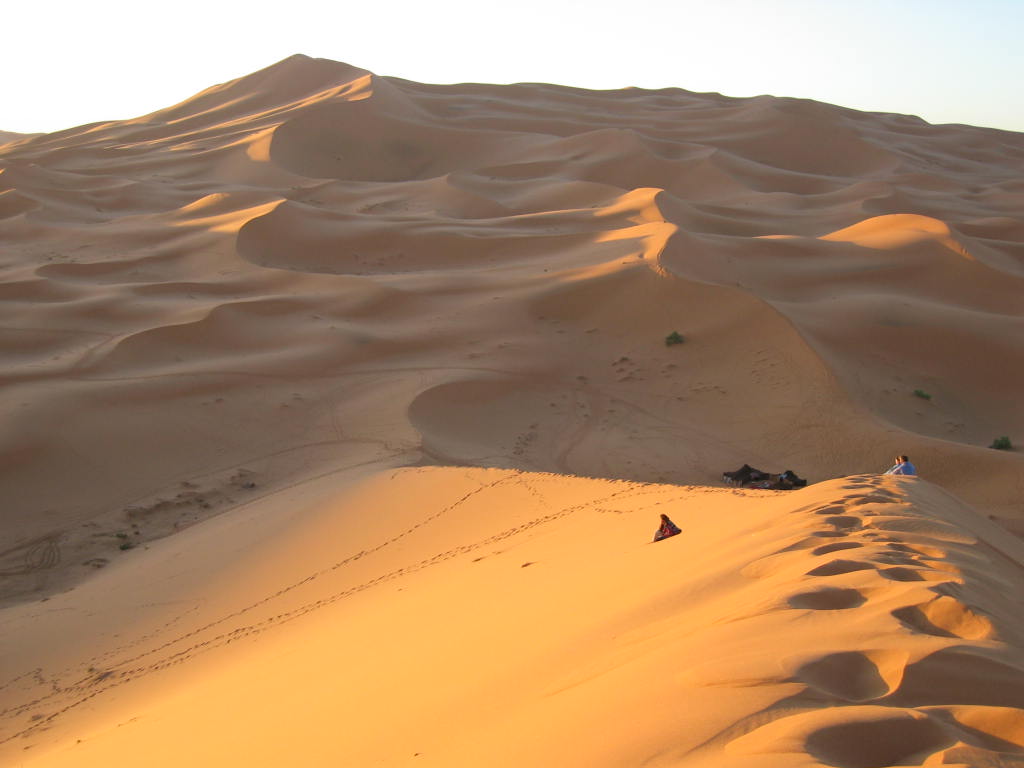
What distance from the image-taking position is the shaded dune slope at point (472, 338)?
9.42 meters

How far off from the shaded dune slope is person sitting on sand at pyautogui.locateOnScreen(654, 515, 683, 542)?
441cm

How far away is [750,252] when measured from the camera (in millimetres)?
15555

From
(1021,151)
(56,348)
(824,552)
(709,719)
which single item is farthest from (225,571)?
(1021,151)

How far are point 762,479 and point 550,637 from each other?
621cm

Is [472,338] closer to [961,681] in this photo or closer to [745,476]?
[745,476]

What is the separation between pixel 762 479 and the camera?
916cm

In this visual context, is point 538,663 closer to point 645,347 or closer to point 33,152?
point 645,347

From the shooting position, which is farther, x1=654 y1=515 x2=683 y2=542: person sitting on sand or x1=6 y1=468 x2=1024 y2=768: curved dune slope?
x1=654 y1=515 x2=683 y2=542: person sitting on sand

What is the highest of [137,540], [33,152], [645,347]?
[33,152]

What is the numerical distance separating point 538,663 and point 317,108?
2975cm

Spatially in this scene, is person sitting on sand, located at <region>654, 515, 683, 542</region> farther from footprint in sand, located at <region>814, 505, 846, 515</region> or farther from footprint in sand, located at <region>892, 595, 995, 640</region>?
footprint in sand, located at <region>892, 595, 995, 640</region>

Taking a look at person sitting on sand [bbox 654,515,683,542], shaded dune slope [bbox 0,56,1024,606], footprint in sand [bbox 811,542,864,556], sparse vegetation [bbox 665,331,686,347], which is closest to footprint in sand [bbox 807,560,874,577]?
footprint in sand [bbox 811,542,864,556]

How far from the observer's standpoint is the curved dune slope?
2.28 metres

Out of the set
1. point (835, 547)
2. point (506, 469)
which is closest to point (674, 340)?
point (506, 469)
